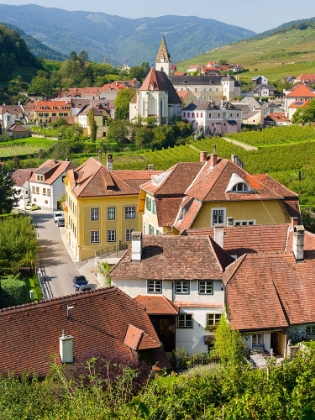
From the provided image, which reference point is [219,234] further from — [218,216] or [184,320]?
[218,216]

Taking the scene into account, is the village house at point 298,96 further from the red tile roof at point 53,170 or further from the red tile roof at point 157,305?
the red tile roof at point 157,305

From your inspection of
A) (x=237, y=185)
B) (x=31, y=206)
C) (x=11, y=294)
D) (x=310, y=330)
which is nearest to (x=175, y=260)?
(x=310, y=330)

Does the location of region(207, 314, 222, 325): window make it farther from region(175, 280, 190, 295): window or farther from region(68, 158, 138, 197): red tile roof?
region(68, 158, 138, 197): red tile roof

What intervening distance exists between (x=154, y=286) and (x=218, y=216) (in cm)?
958

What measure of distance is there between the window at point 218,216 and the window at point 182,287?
8.97 metres

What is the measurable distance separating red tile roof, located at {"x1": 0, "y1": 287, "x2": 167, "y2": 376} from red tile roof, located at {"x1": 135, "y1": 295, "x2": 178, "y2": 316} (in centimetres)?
167

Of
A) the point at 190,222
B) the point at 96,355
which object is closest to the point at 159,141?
the point at 190,222

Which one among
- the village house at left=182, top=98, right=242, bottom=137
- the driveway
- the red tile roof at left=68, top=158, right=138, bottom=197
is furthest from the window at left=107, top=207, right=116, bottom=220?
the village house at left=182, top=98, right=242, bottom=137

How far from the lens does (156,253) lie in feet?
96.3

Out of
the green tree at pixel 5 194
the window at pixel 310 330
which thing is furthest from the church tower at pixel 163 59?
the window at pixel 310 330

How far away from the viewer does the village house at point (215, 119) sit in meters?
123

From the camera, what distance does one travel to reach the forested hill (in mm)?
172375

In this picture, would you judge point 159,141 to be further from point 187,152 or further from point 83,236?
point 83,236

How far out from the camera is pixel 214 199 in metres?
36.4
